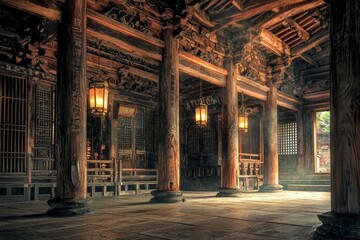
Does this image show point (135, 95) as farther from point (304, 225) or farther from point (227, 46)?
point (304, 225)

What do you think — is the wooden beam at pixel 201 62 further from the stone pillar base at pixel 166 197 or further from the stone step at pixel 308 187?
the stone step at pixel 308 187

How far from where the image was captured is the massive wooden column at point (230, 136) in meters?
10.4

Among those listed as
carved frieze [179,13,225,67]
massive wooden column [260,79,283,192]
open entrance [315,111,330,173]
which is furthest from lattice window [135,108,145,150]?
open entrance [315,111,330,173]

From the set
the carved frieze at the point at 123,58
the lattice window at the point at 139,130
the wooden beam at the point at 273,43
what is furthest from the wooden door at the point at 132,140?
the wooden beam at the point at 273,43

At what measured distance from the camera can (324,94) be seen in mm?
15055

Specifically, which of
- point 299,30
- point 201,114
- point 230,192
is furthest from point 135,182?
point 299,30

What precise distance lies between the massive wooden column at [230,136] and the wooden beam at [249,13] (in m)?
1.23

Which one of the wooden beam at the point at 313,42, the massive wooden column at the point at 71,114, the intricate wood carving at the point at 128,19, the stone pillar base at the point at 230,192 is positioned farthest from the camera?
the wooden beam at the point at 313,42

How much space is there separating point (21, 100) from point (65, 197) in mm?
5386

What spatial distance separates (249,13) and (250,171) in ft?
24.4

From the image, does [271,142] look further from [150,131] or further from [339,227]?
[339,227]

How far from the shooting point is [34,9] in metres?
5.90

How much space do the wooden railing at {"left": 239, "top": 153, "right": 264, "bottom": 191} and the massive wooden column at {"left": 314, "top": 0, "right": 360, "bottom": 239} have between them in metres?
10.1

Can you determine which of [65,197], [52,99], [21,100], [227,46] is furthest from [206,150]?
[65,197]
